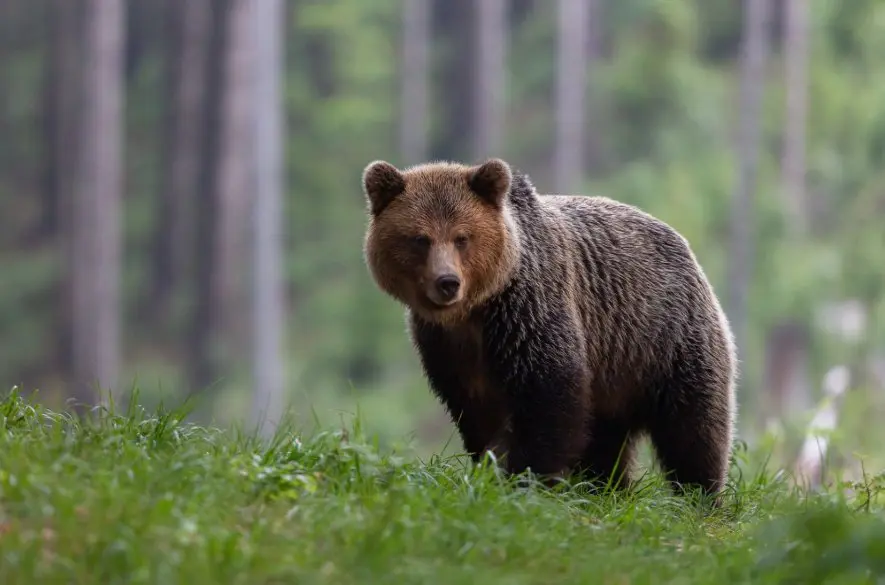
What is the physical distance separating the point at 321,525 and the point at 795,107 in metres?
28.1

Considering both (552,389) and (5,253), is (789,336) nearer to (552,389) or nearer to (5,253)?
(5,253)

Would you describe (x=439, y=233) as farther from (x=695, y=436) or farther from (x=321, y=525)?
(x=321, y=525)

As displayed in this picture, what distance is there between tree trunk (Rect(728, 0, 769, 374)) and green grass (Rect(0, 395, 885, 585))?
21.6m

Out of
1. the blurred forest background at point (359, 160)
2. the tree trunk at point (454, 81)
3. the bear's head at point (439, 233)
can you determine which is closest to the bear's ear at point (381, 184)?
the bear's head at point (439, 233)

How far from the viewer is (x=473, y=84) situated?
101 feet

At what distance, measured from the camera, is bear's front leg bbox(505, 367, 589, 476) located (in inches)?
244

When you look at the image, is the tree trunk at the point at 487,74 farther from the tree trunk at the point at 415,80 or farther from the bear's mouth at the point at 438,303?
the bear's mouth at the point at 438,303

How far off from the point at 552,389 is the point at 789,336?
78.4ft

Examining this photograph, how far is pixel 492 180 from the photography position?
6.39 m

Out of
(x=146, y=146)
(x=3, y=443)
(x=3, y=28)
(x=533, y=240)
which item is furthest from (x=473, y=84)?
(x=3, y=443)

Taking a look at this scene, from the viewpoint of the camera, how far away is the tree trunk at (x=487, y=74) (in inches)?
1186

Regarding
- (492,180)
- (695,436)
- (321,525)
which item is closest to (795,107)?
(695,436)

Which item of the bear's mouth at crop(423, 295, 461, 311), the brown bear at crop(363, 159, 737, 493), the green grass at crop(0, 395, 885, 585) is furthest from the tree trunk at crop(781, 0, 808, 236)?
the green grass at crop(0, 395, 885, 585)

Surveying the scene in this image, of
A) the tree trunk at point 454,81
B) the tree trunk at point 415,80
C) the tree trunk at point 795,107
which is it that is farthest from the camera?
the tree trunk at point 454,81
